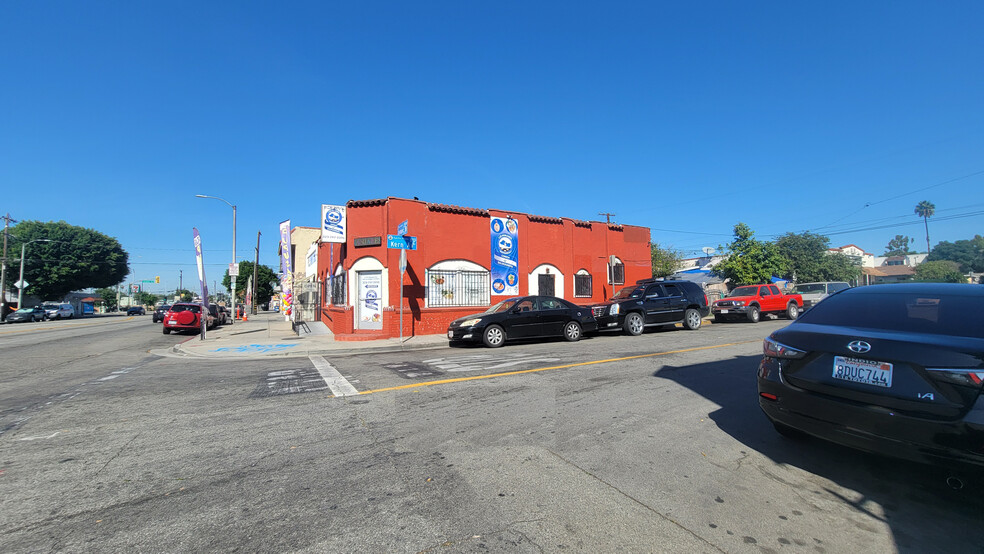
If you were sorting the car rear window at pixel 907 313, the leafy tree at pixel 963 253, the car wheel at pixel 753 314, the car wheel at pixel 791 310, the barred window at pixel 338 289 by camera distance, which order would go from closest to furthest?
1. the car rear window at pixel 907 313
2. the barred window at pixel 338 289
3. the car wheel at pixel 753 314
4. the car wheel at pixel 791 310
5. the leafy tree at pixel 963 253

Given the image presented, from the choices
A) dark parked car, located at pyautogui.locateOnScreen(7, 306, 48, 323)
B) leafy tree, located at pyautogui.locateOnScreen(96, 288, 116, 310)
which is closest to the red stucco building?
dark parked car, located at pyautogui.locateOnScreen(7, 306, 48, 323)

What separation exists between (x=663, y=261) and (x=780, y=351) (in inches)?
1700

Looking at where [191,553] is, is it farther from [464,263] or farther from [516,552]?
[464,263]

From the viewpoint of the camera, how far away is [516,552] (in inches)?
95.7

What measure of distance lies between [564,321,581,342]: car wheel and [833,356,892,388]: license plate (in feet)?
32.3

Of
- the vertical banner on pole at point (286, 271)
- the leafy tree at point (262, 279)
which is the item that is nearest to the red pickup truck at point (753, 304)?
the vertical banner on pole at point (286, 271)

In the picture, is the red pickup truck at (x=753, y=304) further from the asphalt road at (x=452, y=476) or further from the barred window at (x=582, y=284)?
the asphalt road at (x=452, y=476)

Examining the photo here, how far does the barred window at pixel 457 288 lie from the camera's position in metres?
16.2

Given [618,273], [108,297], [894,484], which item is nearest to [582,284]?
[618,273]

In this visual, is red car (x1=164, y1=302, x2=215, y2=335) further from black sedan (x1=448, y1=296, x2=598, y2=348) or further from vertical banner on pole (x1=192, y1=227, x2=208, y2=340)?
black sedan (x1=448, y1=296, x2=598, y2=348)

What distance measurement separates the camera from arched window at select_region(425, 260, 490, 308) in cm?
1620

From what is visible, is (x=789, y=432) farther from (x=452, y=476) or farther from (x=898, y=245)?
(x=898, y=245)

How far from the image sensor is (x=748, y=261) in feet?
104

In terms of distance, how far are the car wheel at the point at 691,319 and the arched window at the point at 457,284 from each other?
760cm
